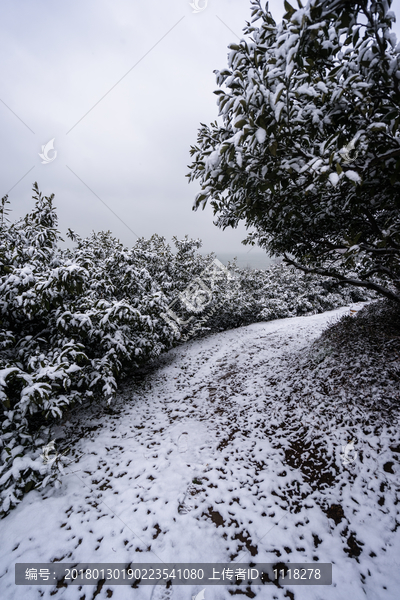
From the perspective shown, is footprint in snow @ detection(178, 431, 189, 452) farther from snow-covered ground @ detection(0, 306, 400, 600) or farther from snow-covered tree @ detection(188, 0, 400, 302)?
snow-covered tree @ detection(188, 0, 400, 302)

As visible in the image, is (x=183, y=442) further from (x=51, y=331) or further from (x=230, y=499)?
(x=51, y=331)

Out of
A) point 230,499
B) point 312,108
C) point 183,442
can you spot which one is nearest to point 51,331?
point 183,442

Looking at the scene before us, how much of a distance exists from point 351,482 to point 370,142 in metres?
4.46

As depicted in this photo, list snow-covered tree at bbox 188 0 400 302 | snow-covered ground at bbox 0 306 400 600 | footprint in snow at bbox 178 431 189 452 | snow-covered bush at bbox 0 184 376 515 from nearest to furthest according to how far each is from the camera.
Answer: snow-covered tree at bbox 188 0 400 302, snow-covered ground at bbox 0 306 400 600, snow-covered bush at bbox 0 184 376 515, footprint in snow at bbox 178 431 189 452

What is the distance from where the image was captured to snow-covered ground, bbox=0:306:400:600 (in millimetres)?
2672

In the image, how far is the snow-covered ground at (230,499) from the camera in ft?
8.77

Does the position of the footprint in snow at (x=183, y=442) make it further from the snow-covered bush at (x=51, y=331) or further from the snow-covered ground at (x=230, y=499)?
the snow-covered bush at (x=51, y=331)

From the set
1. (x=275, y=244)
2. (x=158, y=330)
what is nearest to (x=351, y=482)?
(x=275, y=244)

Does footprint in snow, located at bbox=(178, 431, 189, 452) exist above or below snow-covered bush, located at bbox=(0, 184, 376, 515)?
below

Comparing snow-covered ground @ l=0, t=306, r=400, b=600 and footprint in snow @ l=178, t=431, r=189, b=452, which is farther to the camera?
footprint in snow @ l=178, t=431, r=189, b=452

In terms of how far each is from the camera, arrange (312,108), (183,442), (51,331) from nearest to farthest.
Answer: (312,108), (183,442), (51,331)

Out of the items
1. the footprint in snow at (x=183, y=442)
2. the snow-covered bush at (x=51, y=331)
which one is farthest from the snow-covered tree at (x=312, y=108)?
the footprint in snow at (x=183, y=442)

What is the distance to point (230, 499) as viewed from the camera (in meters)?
3.56

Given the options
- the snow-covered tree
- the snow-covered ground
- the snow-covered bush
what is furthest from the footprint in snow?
the snow-covered tree
